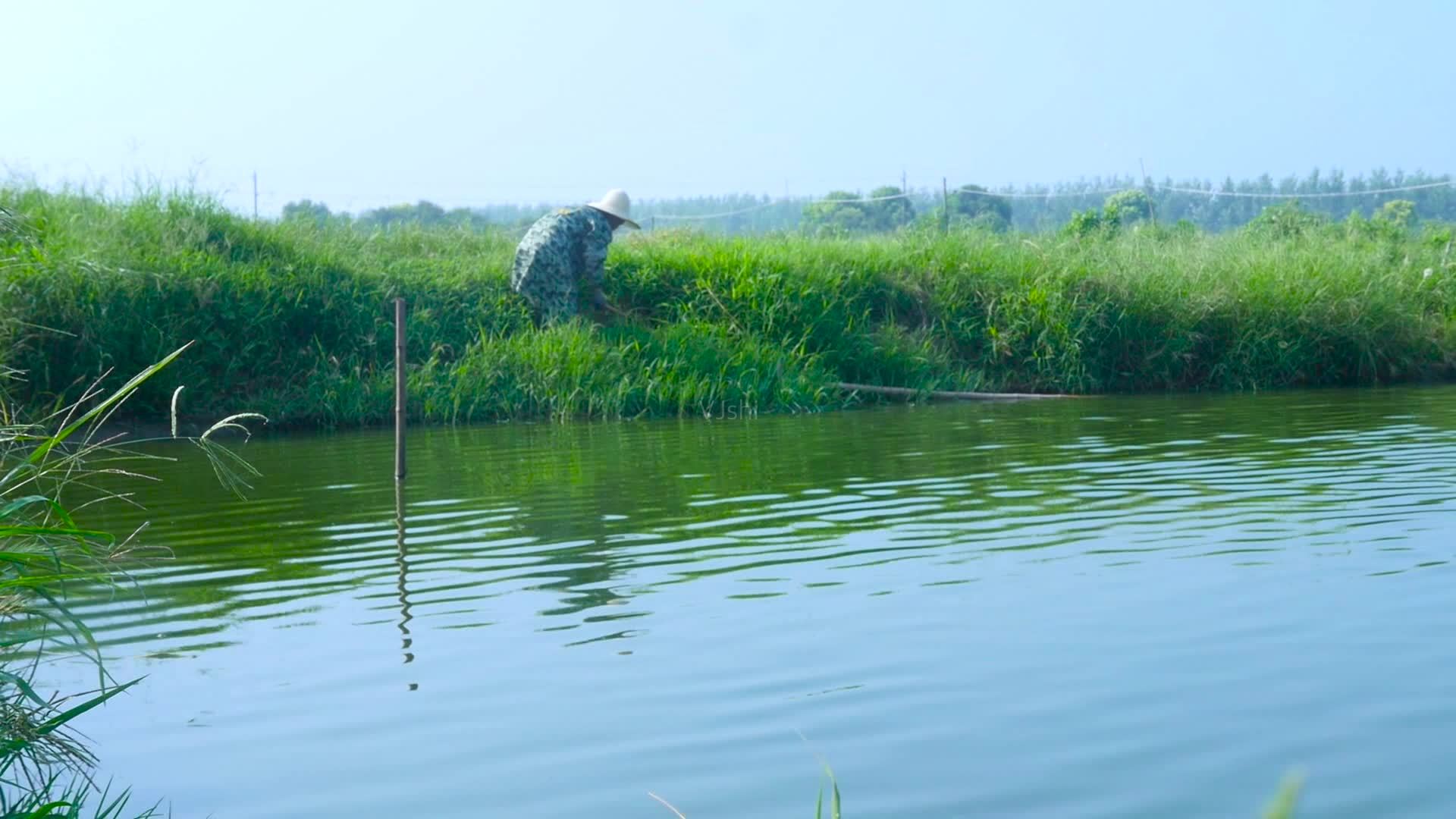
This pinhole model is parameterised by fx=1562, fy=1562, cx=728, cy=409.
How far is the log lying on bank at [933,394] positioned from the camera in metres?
17.1

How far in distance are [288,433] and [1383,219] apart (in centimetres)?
2103

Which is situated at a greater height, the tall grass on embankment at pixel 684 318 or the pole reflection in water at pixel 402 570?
the tall grass on embankment at pixel 684 318

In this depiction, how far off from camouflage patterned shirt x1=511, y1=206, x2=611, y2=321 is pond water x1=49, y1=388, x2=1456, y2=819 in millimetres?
6408

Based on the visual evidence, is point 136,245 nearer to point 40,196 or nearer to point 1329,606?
point 40,196

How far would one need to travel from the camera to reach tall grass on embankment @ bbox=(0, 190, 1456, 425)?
15.9 meters

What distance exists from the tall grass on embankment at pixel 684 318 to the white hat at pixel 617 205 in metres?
1.25

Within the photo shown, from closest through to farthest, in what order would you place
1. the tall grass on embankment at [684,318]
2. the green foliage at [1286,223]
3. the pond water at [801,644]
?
1. the pond water at [801,644]
2. the tall grass on embankment at [684,318]
3. the green foliage at [1286,223]

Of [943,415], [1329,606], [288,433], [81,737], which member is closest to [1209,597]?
[1329,606]

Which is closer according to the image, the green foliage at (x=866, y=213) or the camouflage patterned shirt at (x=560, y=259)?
the camouflage patterned shirt at (x=560, y=259)

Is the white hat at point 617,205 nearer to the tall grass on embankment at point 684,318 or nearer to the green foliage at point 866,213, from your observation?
the tall grass on embankment at point 684,318

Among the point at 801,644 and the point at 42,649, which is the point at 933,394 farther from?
the point at 42,649

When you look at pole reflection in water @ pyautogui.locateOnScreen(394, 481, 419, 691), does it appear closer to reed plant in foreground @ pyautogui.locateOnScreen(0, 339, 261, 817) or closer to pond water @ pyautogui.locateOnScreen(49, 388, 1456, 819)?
pond water @ pyautogui.locateOnScreen(49, 388, 1456, 819)

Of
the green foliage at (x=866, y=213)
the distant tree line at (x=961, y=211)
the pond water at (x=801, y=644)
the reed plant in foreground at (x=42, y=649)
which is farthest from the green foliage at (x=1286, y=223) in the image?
the reed plant in foreground at (x=42, y=649)

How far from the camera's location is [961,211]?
40688 mm
